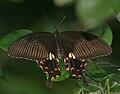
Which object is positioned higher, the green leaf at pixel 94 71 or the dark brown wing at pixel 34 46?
the dark brown wing at pixel 34 46

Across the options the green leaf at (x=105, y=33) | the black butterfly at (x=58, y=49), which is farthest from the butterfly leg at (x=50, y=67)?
the green leaf at (x=105, y=33)

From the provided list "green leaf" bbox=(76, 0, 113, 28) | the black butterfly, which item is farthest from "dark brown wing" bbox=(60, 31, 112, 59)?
"green leaf" bbox=(76, 0, 113, 28)

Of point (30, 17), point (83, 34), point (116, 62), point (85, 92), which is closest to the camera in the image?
point (85, 92)

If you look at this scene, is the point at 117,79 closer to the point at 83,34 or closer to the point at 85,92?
the point at 85,92

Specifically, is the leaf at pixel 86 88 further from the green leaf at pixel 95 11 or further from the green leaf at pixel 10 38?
the green leaf at pixel 95 11

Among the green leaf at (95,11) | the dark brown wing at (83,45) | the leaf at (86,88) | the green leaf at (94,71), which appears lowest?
the leaf at (86,88)

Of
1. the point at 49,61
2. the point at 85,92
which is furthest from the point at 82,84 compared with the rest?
the point at 49,61
